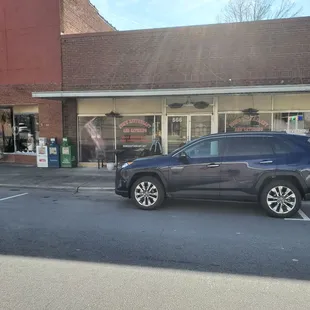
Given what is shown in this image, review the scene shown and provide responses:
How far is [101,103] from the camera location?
1388 centimetres

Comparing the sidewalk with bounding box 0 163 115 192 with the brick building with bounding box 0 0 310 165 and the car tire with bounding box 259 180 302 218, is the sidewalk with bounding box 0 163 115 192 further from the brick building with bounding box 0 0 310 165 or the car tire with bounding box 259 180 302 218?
the car tire with bounding box 259 180 302 218

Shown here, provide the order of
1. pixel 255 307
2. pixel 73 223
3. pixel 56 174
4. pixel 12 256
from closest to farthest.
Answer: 1. pixel 255 307
2. pixel 12 256
3. pixel 73 223
4. pixel 56 174

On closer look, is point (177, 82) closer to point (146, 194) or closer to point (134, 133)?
point (134, 133)

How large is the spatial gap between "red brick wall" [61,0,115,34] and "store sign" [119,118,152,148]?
16.7 ft

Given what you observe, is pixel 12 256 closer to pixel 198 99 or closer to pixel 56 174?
pixel 56 174

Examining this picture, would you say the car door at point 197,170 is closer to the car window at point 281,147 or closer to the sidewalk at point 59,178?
the car window at point 281,147

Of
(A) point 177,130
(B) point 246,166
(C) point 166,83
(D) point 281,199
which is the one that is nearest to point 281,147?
(B) point 246,166

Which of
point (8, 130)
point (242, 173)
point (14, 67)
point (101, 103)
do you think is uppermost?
point (14, 67)

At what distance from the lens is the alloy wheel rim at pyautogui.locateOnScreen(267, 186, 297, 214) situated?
21.4 ft

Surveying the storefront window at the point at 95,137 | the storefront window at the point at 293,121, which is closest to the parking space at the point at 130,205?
the storefront window at the point at 95,137

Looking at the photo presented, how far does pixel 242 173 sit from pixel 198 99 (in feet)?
22.5

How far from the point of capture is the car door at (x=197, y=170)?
6.86 metres

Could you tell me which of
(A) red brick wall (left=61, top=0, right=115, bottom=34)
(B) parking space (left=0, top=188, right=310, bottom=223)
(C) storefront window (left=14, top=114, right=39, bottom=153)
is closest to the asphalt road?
(B) parking space (left=0, top=188, right=310, bottom=223)

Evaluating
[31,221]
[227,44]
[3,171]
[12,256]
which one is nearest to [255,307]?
[12,256]
